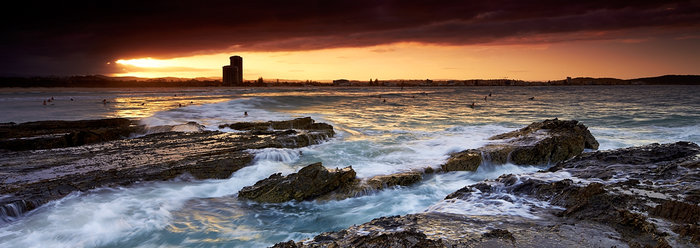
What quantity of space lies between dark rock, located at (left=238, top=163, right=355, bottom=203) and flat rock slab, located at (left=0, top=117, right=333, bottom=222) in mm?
1800

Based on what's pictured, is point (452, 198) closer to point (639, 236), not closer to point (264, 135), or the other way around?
point (639, 236)

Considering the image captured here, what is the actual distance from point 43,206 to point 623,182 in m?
9.33

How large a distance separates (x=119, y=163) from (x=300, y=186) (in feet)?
16.1

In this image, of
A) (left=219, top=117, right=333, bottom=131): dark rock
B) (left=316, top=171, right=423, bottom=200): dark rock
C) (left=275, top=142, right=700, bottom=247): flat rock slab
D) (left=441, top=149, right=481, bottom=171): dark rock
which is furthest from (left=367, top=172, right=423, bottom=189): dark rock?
(left=219, top=117, right=333, bottom=131): dark rock

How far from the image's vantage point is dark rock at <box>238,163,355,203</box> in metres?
7.16

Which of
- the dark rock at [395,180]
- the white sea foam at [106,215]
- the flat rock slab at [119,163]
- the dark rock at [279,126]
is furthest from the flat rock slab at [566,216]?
the dark rock at [279,126]

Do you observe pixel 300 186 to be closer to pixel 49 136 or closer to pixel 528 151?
pixel 528 151

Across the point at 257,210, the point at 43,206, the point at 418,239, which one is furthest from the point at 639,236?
the point at 43,206

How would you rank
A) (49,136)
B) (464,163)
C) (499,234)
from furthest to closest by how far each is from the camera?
(49,136)
(464,163)
(499,234)

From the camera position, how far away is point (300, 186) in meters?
7.23

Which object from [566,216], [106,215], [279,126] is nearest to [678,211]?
[566,216]

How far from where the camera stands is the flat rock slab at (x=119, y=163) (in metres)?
6.92

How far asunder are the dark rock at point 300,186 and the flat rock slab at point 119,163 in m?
1.80

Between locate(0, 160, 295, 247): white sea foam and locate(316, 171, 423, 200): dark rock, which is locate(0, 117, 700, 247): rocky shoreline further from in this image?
locate(0, 160, 295, 247): white sea foam
